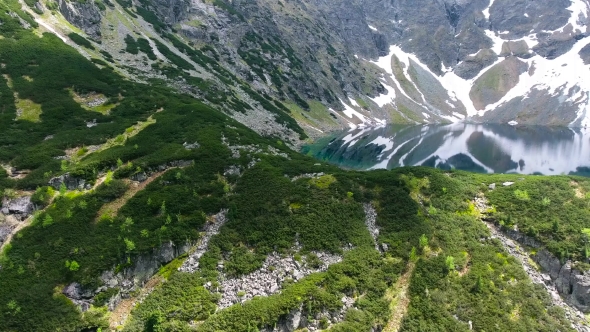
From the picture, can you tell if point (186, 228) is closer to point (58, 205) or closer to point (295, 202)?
point (295, 202)

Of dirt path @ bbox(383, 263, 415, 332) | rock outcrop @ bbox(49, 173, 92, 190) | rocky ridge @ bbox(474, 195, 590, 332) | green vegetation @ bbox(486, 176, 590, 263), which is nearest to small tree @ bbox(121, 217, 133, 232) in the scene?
rock outcrop @ bbox(49, 173, 92, 190)

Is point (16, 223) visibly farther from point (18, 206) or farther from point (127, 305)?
point (127, 305)

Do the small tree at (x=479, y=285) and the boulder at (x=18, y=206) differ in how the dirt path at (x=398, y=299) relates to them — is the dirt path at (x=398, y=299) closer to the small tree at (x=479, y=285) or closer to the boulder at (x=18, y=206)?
the small tree at (x=479, y=285)

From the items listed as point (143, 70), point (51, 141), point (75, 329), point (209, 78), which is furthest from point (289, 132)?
point (75, 329)

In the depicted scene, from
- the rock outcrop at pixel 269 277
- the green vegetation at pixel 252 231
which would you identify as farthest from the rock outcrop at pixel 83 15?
the rock outcrop at pixel 269 277

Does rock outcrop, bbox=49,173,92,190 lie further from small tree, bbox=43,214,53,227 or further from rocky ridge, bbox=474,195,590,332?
rocky ridge, bbox=474,195,590,332

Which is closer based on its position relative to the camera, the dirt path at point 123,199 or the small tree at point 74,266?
the small tree at point 74,266

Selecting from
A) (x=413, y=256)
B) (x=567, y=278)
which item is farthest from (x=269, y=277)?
(x=567, y=278)
